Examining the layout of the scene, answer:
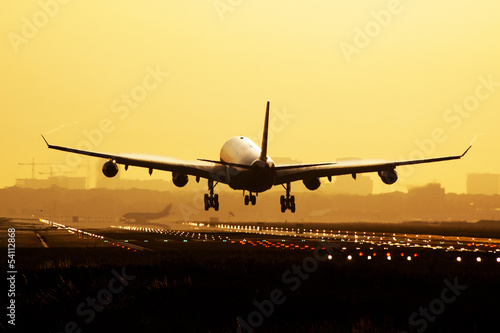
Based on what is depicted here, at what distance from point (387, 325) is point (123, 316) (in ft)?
26.4

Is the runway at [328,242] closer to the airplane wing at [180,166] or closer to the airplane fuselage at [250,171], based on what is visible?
the airplane fuselage at [250,171]

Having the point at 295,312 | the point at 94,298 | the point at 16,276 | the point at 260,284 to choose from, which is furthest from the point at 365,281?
the point at 16,276

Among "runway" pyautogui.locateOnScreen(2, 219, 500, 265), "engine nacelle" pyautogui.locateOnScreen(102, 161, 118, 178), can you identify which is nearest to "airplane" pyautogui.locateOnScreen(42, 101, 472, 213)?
"engine nacelle" pyautogui.locateOnScreen(102, 161, 118, 178)

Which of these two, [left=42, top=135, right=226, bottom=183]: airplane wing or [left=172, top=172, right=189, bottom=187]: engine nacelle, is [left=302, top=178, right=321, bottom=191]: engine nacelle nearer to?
[left=42, top=135, right=226, bottom=183]: airplane wing

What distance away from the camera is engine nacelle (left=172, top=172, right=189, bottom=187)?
67812 millimetres

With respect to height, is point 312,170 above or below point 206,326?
above

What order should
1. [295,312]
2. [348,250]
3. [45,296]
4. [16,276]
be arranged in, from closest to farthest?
[295,312]
[45,296]
[16,276]
[348,250]

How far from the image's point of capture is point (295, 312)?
23266mm

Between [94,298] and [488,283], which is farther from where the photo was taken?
[488,283]

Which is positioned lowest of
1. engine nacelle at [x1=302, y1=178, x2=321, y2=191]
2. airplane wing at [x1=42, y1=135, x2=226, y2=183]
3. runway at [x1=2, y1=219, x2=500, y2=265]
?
runway at [x1=2, y1=219, x2=500, y2=265]

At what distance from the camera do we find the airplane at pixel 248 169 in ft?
196

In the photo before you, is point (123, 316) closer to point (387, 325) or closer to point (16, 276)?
point (387, 325)

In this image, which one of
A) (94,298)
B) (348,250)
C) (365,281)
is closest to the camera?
(94,298)

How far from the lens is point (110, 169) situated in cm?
5962
